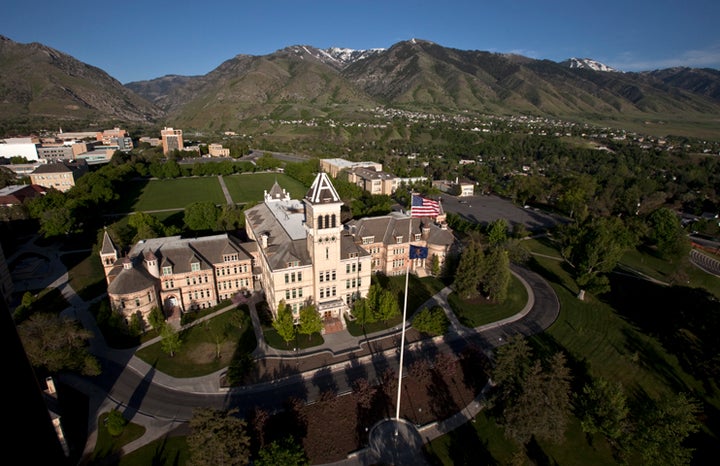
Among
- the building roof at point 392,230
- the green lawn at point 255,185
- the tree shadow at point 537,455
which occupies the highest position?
the building roof at point 392,230

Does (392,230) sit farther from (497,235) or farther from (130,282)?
(130,282)

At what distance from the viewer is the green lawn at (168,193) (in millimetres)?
136875

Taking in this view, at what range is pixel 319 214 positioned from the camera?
205ft

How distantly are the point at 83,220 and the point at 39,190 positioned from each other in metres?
38.4

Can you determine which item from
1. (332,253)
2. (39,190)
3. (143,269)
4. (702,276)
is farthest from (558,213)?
(39,190)

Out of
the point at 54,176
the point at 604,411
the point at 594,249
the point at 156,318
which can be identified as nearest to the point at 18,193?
the point at 54,176

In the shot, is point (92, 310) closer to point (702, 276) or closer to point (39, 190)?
point (39, 190)

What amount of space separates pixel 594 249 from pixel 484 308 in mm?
28846

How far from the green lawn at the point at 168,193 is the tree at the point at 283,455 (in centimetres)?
11463

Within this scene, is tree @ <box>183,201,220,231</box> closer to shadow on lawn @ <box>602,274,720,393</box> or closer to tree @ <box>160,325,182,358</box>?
tree @ <box>160,325,182,358</box>

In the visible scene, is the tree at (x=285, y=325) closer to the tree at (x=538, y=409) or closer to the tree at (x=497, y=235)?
the tree at (x=538, y=409)

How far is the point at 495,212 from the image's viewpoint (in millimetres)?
139375

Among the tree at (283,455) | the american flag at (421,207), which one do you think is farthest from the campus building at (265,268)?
the tree at (283,455)

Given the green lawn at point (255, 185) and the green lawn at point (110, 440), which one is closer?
the green lawn at point (110, 440)
